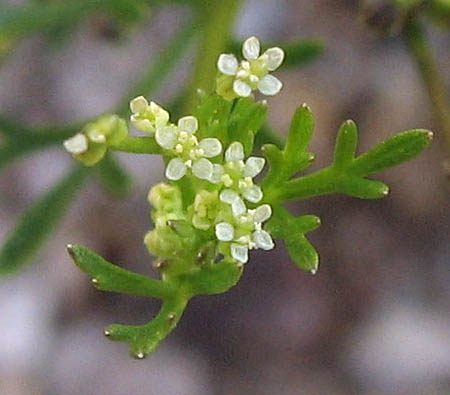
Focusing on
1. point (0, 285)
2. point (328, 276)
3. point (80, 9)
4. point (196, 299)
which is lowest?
point (0, 285)

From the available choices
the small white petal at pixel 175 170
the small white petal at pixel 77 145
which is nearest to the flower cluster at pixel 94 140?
the small white petal at pixel 77 145

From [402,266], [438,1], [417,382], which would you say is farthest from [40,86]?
[438,1]

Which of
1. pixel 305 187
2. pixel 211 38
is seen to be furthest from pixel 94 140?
pixel 211 38

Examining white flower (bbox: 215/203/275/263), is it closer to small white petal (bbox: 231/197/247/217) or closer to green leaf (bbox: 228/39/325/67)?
small white petal (bbox: 231/197/247/217)

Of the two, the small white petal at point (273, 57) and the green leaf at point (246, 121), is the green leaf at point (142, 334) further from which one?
the small white petal at point (273, 57)

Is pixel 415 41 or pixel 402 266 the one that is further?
pixel 402 266

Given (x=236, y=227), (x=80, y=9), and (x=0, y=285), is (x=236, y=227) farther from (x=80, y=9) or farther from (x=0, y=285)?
(x=0, y=285)
